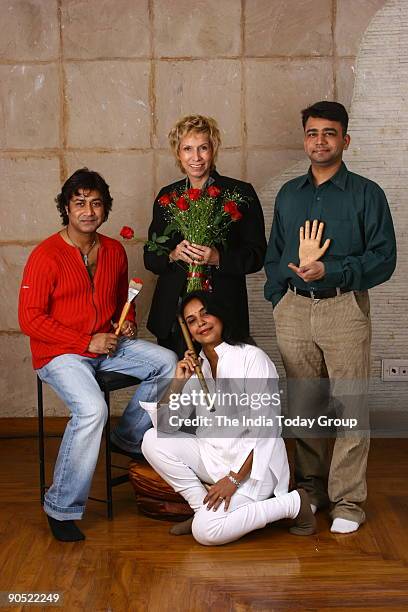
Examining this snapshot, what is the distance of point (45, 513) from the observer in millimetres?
3922

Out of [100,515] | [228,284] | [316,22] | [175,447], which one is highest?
[316,22]

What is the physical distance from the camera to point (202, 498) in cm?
368

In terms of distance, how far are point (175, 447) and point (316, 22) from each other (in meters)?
2.41

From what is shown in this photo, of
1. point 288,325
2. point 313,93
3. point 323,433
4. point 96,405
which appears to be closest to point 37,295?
point 96,405

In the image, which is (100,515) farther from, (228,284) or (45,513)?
(228,284)

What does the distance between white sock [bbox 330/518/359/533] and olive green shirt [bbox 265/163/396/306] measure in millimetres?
916

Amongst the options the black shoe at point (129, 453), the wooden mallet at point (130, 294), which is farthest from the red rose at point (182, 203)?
the black shoe at point (129, 453)

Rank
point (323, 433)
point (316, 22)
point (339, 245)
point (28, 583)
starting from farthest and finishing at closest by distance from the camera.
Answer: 1. point (316, 22)
2. point (323, 433)
3. point (339, 245)
4. point (28, 583)

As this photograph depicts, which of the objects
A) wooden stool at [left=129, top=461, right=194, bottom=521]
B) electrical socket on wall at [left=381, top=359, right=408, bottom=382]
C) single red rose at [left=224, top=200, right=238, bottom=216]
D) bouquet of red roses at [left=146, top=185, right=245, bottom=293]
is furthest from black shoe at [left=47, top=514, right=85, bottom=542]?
electrical socket on wall at [left=381, top=359, right=408, bottom=382]

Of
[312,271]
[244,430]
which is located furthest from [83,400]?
[312,271]

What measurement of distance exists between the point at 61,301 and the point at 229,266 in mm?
711

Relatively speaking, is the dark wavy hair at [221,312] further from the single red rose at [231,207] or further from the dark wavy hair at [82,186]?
the dark wavy hair at [82,186]

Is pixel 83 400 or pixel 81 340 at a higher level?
pixel 81 340

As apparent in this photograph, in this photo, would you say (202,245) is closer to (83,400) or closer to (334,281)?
(334,281)
